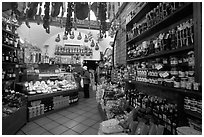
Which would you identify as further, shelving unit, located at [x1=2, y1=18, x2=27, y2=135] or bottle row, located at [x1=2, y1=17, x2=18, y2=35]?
bottle row, located at [x1=2, y1=17, x2=18, y2=35]

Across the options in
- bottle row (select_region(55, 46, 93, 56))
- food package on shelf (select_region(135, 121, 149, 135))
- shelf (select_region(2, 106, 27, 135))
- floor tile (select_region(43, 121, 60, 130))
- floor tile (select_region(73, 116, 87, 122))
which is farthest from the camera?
bottle row (select_region(55, 46, 93, 56))

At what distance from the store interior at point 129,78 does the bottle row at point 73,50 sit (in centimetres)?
243

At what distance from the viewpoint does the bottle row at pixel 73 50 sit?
306 inches

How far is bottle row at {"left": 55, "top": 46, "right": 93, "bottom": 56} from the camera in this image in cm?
777

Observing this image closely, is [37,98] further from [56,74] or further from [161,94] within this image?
[161,94]

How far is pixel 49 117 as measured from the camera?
12.5ft

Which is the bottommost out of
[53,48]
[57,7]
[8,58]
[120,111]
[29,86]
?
[120,111]

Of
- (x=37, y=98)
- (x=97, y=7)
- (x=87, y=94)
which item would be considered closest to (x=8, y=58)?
(x=37, y=98)

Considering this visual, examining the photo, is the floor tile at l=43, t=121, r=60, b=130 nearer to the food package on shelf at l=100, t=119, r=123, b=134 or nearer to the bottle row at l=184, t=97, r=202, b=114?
the food package on shelf at l=100, t=119, r=123, b=134

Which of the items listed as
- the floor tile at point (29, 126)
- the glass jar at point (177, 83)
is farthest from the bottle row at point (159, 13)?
the floor tile at point (29, 126)

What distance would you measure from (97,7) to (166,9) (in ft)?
3.35

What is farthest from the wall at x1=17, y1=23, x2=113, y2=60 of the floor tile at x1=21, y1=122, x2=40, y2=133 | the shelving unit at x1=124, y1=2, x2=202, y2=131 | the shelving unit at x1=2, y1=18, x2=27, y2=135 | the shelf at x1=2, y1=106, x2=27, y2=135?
the shelving unit at x1=124, y1=2, x2=202, y2=131

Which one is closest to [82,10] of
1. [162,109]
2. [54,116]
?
[162,109]

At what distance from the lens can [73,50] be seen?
8.13 metres
